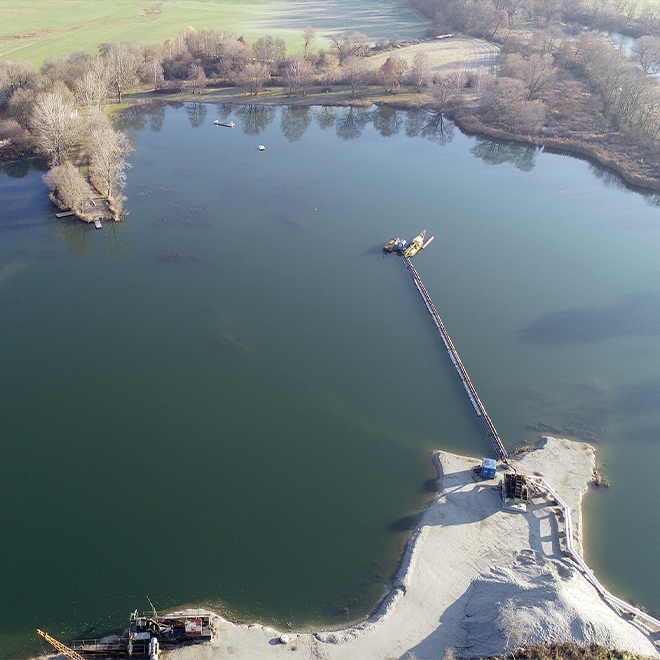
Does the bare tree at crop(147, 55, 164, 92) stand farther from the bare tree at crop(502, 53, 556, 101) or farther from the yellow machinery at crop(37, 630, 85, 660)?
the yellow machinery at crop(37, 630, 85, 660)

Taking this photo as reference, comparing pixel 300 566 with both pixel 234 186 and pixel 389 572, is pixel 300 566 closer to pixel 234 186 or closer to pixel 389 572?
pixel 389 572

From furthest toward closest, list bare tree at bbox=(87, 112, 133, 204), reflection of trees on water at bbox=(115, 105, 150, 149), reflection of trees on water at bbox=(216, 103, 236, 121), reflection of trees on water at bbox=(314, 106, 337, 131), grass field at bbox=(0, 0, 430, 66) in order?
grass field at bbox=(0, 0, 430, 66) → reflection of trees on water at bbox=(216, 103, 236, 121) → reflection of trees on water at bbox=(314, 106, 337, 131) → reflection of trees on water at bbox=(115, 105, 150, 149) → bare tree at bbox=(87, 112, 133, 204)

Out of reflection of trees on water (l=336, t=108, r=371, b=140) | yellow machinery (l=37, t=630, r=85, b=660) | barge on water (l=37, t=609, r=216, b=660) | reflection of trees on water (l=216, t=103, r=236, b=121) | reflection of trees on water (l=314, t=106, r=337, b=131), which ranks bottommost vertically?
barge on water (l=37, t=609, r=216, b=660)

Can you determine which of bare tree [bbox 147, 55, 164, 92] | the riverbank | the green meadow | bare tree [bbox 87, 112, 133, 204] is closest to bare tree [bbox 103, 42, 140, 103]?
the riverbank

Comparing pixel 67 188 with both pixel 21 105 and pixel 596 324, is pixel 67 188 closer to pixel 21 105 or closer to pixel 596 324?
pixel 21 105

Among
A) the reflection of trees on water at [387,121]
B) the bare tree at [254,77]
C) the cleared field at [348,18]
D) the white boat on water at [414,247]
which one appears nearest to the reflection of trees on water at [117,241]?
the white boat on water at [414,247]

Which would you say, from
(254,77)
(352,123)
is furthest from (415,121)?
(254,77)

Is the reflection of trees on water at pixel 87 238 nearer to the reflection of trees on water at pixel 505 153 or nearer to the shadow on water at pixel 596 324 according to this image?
the shadow on water at pixel 596 324
